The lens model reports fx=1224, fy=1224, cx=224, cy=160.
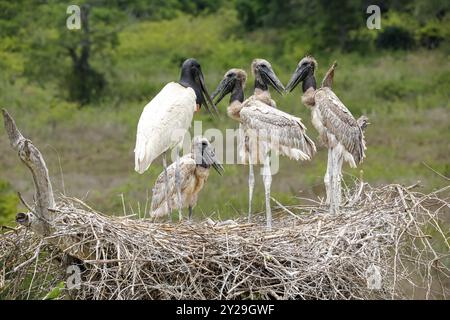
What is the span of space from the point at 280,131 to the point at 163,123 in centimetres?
103

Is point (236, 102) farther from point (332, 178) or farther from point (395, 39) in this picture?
point (395, 39)

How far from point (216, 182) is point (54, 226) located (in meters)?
13.6

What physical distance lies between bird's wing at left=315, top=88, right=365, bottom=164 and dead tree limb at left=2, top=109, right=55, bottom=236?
10.5 feet

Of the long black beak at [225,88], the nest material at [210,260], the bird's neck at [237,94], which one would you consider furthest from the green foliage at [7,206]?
the nest material at [210,260]

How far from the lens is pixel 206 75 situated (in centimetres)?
3175

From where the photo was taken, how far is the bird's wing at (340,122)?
11.1 m

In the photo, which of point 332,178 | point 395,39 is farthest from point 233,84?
point 395,39

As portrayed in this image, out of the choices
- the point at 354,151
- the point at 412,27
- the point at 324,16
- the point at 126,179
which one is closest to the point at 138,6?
the point at 324,16

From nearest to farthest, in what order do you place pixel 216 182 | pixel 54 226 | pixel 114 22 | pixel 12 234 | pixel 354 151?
pixel 54 226 < pixel 12 234 < pixel 354 151 < pixel 216 182 < pixel 114 22

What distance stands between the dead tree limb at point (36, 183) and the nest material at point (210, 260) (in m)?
0.14

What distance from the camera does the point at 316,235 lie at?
9.63 m

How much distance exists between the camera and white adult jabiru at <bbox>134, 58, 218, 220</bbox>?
34.2 feet

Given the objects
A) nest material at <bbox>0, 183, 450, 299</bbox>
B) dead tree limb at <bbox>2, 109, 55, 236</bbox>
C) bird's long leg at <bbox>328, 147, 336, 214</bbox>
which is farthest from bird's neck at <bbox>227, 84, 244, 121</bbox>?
dead tree limb at <bbox>2, 109, 55, 236</bbox>

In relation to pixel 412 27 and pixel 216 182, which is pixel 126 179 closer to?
pixel 216 182
